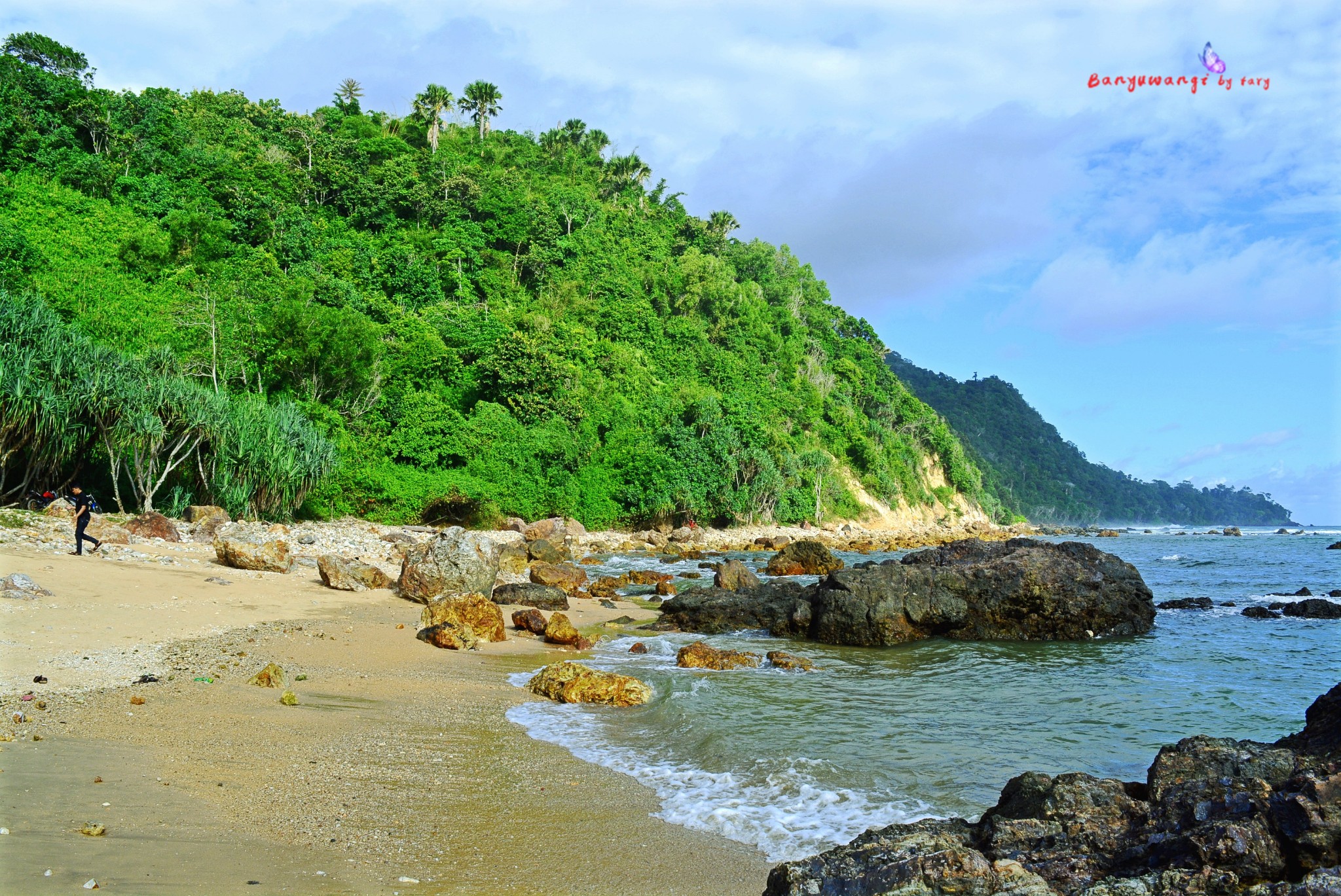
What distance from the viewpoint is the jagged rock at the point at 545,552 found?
84.8 feet

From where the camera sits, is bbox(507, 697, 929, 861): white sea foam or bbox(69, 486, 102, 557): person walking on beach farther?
bbox(69, 486, 102, 557): person walking on beach

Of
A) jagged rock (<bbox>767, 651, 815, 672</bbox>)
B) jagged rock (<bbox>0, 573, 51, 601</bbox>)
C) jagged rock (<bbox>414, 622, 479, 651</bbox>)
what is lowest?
jagged rock (<bbox>767, 651, 815, 672</bbox>)

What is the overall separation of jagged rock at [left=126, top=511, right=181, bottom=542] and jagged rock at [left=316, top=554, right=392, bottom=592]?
4935mm

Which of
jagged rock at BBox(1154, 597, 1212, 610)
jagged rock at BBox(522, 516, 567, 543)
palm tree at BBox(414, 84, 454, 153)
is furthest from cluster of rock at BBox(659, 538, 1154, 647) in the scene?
palm tree at BBox(414, 84, 454, 153)

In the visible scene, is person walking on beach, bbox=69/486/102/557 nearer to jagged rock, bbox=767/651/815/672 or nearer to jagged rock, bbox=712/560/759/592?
jagged rock, bbox=767/651/815/672

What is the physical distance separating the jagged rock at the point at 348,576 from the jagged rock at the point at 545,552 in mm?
8638

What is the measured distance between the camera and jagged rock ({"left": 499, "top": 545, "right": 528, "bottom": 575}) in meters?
22.3

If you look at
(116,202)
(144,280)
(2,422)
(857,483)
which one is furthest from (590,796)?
(857,483)

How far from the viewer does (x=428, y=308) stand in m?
46.3

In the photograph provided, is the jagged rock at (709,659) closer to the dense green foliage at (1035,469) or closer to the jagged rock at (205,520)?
the jagged rock at (205,520)

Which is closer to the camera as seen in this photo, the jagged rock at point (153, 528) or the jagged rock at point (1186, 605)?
the jagged rock at point (153, 528)

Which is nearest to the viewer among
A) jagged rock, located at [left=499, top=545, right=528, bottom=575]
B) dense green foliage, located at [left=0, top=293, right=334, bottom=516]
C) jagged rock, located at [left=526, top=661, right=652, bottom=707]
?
jagged rock, located at [left=526, top=661, right=652, bottom=707]

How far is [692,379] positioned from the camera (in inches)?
2355

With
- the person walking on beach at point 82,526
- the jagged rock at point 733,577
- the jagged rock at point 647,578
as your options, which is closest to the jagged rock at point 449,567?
the person walking on beach at point 82,526
